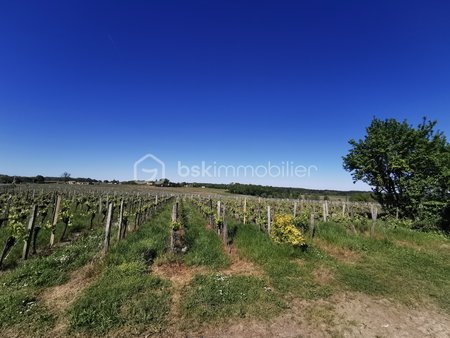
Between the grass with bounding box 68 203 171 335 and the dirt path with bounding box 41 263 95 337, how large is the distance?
0.16 metres

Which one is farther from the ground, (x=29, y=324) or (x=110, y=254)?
(x=110, y=254)

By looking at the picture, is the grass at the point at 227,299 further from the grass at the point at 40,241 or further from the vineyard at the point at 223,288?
the grass at the point at 40,241

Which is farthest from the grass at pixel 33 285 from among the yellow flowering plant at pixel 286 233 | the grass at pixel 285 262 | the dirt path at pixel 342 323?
the yellow flowering plant at pixel 286 233

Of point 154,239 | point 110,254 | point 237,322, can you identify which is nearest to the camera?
point 237,322

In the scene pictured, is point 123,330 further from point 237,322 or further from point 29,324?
point 237,322

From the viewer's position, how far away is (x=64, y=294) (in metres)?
5.68

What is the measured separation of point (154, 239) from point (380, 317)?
7598 mm

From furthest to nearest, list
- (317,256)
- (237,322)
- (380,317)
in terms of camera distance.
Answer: (317,256) → (380,317) → (237,322)

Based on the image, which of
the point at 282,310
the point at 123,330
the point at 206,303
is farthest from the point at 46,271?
the point at 282,310

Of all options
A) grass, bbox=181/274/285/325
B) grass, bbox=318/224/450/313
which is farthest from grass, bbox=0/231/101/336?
grass, bbox=318/224/450/313

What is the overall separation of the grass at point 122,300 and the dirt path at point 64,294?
0.16 meters

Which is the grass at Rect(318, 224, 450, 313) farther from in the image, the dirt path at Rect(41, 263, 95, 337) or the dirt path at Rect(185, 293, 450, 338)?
the dirt path at Rect(41, 263, 95, 337)

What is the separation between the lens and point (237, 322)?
4809 mm

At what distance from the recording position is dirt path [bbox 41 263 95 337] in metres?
4.52
